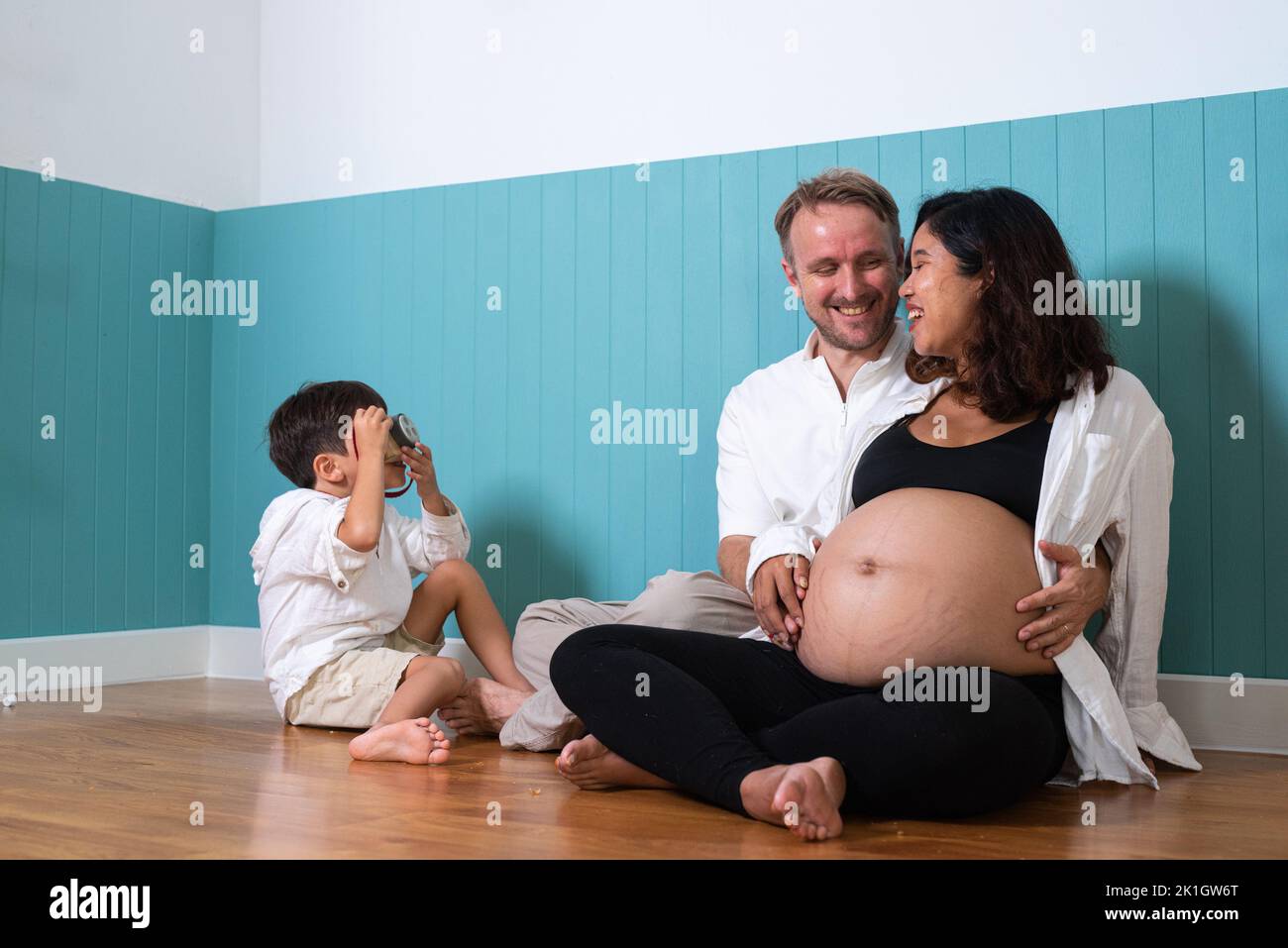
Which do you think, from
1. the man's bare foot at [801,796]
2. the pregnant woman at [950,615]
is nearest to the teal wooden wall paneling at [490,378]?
the pregnant woman at [950,615]

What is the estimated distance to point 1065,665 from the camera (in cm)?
190

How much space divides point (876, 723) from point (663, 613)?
0.79m

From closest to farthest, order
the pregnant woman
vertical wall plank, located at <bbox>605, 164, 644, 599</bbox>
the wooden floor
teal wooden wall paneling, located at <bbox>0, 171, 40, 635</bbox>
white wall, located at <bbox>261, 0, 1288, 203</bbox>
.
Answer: the wooden floor < the pregnant woman < white wall, located at <bbox>261, 0, 1288, 203</bbox> < vertical wall plank, located at <bbox>605, 164, 644, 599</bbox> < teal wooden wall paneling, located at <bbox>0, 171, 40, 635</bbox>

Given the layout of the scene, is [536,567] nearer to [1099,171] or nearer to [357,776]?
[357,776]

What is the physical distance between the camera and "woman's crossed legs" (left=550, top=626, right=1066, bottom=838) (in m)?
1.68

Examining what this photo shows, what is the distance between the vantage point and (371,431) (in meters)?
2.70

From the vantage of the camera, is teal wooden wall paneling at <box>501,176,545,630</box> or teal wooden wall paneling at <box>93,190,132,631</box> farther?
teal wooden wall paneling at <box>93,190,132,631</box>

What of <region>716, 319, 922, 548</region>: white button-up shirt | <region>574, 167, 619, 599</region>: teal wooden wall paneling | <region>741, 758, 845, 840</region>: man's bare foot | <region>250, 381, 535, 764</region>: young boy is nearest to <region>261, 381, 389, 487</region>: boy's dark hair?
<region>250, 381, 535, 764</region>: young boy

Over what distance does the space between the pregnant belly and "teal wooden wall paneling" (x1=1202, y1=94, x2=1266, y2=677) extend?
2.81 feet

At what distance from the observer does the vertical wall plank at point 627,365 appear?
3.13 meters

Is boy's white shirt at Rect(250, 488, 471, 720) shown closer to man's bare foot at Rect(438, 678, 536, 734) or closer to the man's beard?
man's bare foot at Rect(438, 678, 536, 734)

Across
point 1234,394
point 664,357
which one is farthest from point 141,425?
point 1234,394

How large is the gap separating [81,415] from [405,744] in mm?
1731
